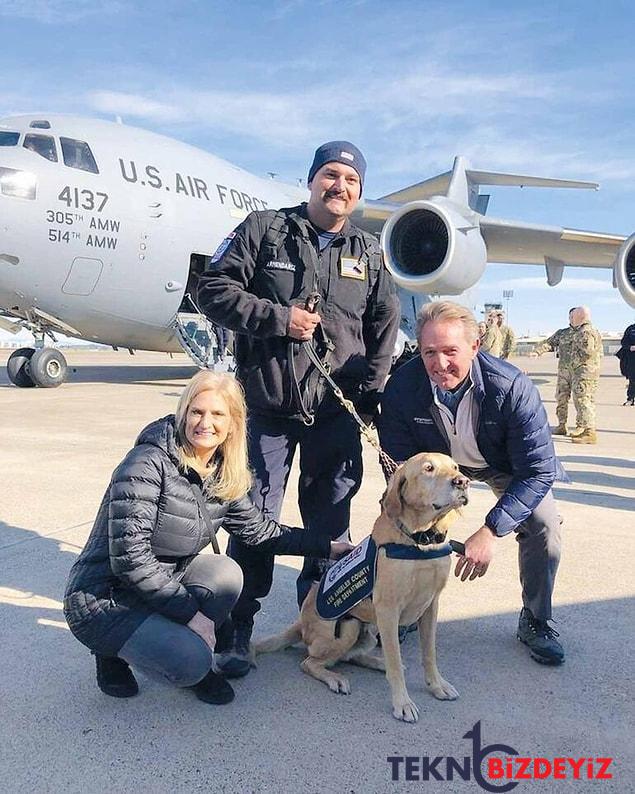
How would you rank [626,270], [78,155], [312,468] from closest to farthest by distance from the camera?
[312,468] → [626,270] → [78,155]

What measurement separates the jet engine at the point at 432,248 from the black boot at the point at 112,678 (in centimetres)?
728

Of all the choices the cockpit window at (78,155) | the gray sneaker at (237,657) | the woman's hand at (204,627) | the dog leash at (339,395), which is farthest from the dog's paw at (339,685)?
the cockpit window at (78,155)

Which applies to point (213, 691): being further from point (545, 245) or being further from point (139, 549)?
point (545, 245)

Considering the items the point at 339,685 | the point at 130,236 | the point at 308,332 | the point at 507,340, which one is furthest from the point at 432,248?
the point at 339,685

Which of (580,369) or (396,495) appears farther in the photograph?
(580,369)

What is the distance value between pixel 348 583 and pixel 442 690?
0.50 m

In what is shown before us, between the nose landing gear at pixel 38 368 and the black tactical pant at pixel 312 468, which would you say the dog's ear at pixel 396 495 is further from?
the nose landing gear at pixel 38 368

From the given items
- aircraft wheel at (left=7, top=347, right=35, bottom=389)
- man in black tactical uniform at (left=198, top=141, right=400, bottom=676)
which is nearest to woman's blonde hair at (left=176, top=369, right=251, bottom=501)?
man in black tactical uniform at (left=198, top=141, right=400, bottom=676)

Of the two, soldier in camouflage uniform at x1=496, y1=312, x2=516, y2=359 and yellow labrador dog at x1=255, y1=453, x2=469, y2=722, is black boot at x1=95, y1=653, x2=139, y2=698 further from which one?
soldier in camouflage uniform at x1=496, y1=312, x2=516, y2=359

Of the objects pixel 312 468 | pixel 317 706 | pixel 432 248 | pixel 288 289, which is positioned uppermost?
pixel 432 248

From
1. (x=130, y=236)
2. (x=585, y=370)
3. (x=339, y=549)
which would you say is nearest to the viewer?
(x=339, y=549)

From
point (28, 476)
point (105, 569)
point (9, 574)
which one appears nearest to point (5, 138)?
point (28, 476)

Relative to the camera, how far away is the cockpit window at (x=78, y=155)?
9992 millimetres

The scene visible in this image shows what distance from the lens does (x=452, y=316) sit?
104 inches
